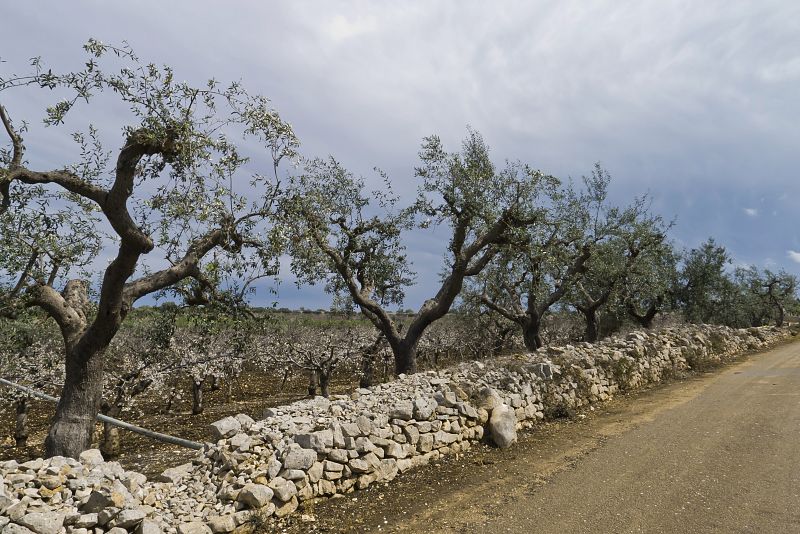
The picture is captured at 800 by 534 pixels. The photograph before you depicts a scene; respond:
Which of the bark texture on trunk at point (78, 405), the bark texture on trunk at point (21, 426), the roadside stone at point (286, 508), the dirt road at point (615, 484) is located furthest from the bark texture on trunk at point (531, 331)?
the bark texture on trunk at point (21, 426)

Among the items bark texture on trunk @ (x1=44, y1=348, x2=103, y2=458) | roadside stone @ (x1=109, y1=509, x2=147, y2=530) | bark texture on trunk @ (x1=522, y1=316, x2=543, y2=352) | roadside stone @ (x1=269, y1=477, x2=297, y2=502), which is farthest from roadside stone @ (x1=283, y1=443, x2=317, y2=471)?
bark texture on trunk @ (x1=522, y1=316, x2=543, y2=352)

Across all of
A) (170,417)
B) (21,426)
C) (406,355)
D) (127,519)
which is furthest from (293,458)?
(170,417)

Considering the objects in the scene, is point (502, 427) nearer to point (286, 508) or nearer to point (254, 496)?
point (286, 508)

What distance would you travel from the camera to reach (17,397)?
42.4ft

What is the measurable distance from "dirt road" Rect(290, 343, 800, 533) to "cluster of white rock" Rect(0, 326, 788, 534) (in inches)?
15.9

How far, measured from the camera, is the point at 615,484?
7.28m

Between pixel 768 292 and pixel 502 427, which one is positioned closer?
pixel 502 427

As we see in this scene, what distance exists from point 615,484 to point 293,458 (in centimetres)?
471

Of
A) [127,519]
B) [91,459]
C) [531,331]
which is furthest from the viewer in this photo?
[531,331]

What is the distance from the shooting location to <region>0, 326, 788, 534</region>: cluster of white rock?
211 inches

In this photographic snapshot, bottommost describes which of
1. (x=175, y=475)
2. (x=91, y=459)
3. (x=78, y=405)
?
(x=175, y=475)

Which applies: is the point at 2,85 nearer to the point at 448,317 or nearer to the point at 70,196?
the point at 70,196

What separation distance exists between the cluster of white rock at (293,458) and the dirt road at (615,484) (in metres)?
0.40

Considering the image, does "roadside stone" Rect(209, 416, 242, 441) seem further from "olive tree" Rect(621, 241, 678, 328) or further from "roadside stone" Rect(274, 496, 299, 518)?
"olive tree" Rect(621, 241, 678, 328)
